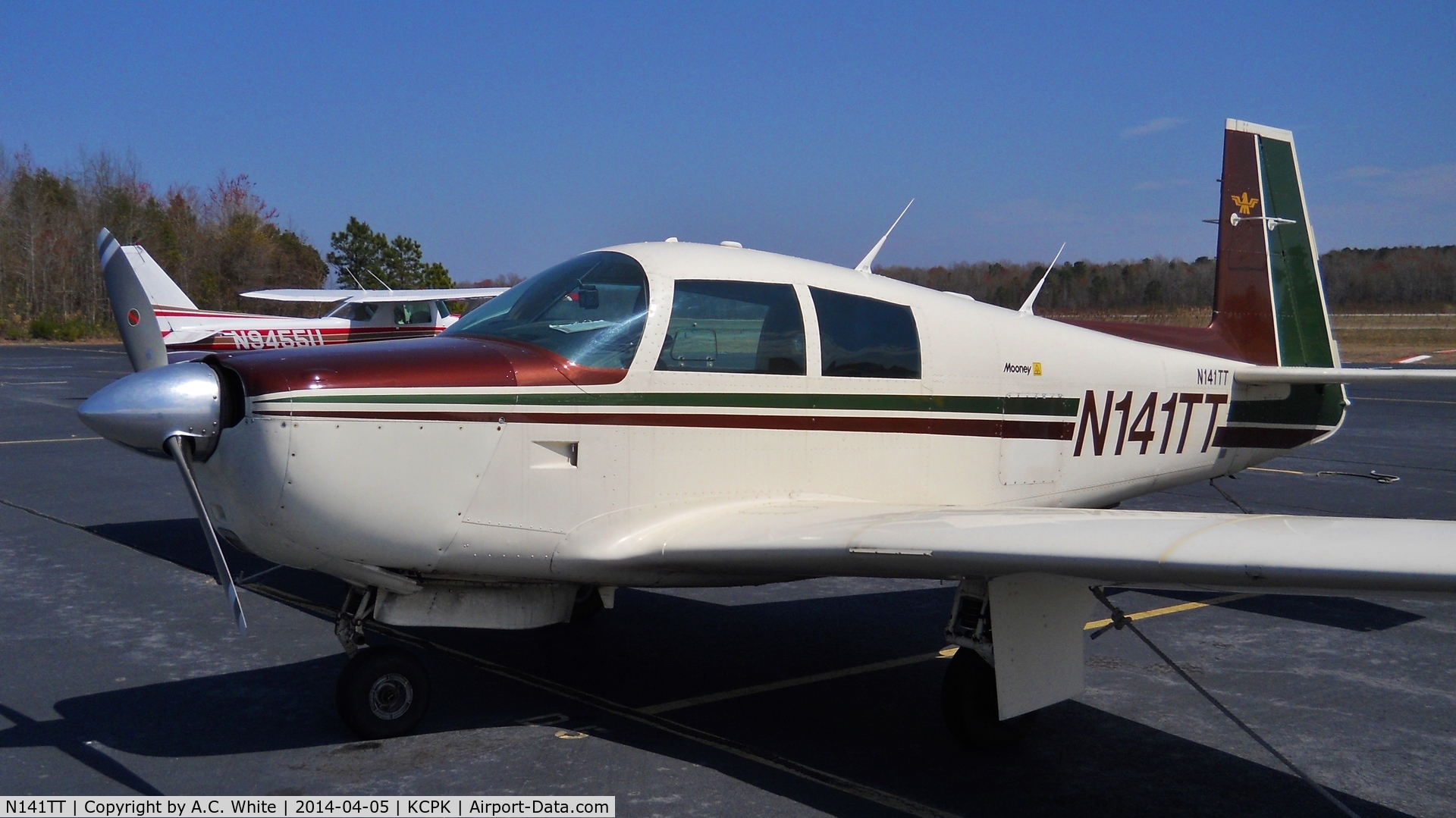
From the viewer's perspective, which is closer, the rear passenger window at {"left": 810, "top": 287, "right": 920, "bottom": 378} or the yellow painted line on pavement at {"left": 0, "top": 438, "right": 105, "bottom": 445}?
the rear passenger window at {"left": 810, "top": 287, "right": 920, "bottom": 378}

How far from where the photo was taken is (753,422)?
15.3 feet

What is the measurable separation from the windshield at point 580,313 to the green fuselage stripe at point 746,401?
17 cm

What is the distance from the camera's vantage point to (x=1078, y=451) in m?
5.79

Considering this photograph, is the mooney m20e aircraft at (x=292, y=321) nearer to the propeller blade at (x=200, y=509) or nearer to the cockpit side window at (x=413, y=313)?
the cockpit side window at (x=413, y=313)

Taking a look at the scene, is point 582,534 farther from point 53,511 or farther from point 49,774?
point 53,511

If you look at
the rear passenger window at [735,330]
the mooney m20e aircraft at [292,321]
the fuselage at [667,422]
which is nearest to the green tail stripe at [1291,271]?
the fuselage at [667,422]

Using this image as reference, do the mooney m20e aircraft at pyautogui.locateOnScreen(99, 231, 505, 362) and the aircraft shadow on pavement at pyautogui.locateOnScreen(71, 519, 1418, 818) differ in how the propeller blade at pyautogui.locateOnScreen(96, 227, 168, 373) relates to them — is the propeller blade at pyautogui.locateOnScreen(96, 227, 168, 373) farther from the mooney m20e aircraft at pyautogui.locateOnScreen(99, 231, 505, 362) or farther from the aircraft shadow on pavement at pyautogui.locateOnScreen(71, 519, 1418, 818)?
the mooney m20e aircraft at pyautogui.locateOnScreen(99, 231, 505, 362)

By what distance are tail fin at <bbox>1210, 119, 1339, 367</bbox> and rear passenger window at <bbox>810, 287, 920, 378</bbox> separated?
133 inches

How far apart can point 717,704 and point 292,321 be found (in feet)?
62.6

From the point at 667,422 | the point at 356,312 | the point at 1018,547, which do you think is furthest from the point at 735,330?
the point at 356,312

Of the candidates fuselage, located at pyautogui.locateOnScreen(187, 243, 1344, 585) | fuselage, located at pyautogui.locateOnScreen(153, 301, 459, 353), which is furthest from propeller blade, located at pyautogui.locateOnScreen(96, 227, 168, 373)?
fuselage, located at pyautogui.locateOnScreen(153, 301, 459, 353)

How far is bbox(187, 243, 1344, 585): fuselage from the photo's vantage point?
400cm

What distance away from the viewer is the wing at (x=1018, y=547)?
10.9 feet

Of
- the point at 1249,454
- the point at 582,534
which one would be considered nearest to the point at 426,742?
the point at 582,534
